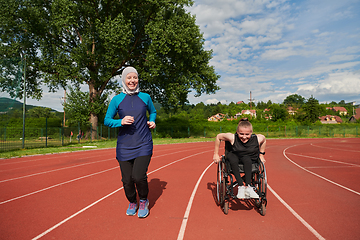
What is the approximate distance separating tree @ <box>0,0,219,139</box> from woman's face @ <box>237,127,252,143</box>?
1643 cm

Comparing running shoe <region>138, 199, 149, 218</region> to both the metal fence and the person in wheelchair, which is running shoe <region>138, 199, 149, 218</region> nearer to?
the person in wheelchair

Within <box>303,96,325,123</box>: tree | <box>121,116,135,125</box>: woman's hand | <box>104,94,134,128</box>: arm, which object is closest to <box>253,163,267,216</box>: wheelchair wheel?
<box>121,116,135,125</box>: woman's hand

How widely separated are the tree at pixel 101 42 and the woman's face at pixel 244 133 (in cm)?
1643

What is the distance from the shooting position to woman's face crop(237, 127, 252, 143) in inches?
133

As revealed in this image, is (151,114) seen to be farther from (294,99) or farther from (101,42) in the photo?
(294,99)

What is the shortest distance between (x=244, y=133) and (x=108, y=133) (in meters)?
22.3

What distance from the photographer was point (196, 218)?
332 centimetres

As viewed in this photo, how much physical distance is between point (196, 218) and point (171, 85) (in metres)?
18.3

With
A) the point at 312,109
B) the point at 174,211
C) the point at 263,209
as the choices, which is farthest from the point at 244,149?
the point at 312,109

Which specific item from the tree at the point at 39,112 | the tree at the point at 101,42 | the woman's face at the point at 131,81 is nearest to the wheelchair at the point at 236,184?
the woman's face at the point at 131,81

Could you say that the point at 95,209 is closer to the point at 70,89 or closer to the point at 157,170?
the point at 157,170

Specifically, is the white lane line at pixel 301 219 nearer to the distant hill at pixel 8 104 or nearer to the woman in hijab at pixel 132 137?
the woman in hijab at pixel 132 137

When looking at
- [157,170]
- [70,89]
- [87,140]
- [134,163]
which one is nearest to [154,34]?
[70,89]

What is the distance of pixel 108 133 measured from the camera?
2392 cm
